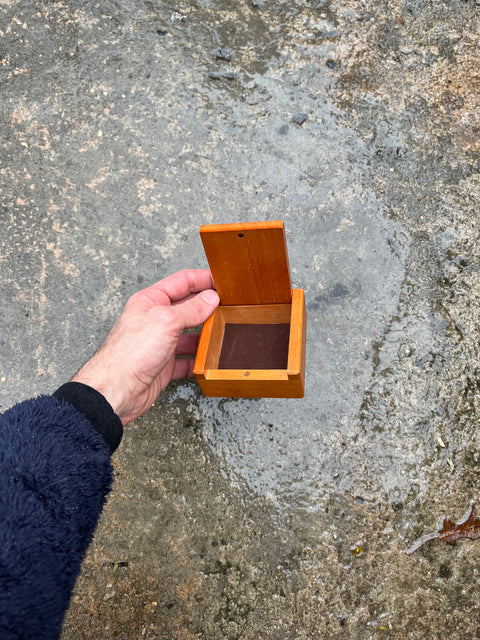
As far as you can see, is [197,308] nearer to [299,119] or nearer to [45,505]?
[45,505]

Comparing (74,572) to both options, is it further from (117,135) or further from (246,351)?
Result: (117,135)

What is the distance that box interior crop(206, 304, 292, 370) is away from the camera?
176 cm

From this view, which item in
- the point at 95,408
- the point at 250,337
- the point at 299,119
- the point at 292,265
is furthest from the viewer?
the point at 299,119

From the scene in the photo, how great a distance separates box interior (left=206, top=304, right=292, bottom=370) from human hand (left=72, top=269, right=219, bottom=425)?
113 millimetres

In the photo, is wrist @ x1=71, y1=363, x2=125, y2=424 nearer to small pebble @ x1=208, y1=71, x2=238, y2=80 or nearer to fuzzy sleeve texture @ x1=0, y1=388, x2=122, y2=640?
fuzzy sleeve texture @ x1=0, y1=388, x2=122, y2=640

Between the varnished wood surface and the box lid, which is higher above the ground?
the box lid

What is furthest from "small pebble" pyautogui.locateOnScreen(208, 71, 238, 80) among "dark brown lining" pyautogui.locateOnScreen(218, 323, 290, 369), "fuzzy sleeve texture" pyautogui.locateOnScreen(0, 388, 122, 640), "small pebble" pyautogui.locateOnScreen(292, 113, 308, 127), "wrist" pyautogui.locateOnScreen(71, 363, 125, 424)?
"fuzzy sleeve texture" pyautogui.locateOnScreen(0, 388, 122, 640)

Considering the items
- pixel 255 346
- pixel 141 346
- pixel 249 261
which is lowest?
pixel 255 346

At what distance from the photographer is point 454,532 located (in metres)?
1.73

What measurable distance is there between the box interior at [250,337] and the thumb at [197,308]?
0.05m

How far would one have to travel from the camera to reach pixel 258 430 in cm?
187

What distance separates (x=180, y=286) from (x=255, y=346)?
0.32 meters

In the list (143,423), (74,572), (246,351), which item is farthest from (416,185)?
(74,572)

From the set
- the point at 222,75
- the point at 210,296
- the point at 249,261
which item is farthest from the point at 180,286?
the point at 222,75
